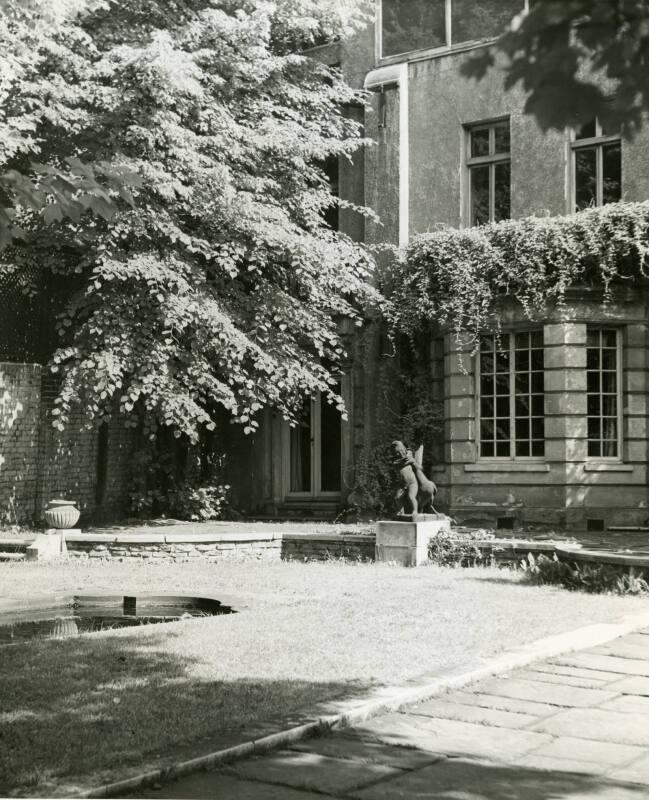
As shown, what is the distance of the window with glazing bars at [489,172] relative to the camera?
18156 millimetres

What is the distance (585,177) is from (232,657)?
12684 mm

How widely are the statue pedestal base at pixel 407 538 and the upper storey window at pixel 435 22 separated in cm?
922

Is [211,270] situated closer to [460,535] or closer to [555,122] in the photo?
[460,535]

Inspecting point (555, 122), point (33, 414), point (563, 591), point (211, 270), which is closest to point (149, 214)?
point (211, 270)

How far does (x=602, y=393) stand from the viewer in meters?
16.8

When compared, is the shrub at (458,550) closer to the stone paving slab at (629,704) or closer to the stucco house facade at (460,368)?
the stucco house facade at (460,368)

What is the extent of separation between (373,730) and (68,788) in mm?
1742

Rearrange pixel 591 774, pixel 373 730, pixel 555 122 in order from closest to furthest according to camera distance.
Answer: pixel 555 122
pixel 591 774
pixel 373 730

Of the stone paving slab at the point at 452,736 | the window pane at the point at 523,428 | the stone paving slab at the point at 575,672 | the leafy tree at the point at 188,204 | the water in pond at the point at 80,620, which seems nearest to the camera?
the stone paving slab at the point at 452,736

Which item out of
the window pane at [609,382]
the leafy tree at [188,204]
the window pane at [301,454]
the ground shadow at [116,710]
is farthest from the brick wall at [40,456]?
the ground shadow at [116,710]

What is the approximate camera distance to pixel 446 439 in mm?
17812

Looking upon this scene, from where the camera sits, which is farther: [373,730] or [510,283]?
[510,283]

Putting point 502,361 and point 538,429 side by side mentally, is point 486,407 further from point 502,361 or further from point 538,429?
point 538,429

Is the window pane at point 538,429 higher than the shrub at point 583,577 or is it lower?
higher
